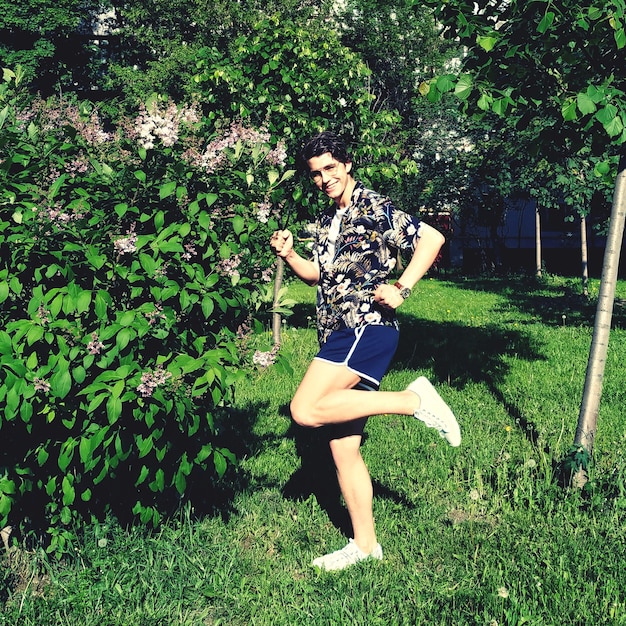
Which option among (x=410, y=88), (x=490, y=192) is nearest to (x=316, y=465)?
(x=490, y=192)

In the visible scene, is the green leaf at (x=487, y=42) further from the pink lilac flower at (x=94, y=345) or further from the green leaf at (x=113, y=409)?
the green leaf at (x=113, y=409)

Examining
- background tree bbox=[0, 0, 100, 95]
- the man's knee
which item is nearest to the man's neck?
the man's knee

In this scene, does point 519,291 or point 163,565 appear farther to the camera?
point 519,291

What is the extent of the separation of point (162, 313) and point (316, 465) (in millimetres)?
2186

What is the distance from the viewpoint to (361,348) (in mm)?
3098

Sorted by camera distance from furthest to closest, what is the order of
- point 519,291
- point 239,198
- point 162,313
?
point 519,291
point 239,198
point 162,313

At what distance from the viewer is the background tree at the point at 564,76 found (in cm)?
326

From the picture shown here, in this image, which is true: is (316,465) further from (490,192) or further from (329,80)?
(490,192)

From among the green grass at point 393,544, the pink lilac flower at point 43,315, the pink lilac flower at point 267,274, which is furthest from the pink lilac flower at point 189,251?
the green grass at point 393,544

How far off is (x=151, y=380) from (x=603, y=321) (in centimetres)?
260

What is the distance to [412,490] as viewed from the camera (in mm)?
3953

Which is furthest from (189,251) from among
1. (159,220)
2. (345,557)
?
(345,557)

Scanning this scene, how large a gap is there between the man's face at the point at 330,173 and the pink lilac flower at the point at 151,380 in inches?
50.1

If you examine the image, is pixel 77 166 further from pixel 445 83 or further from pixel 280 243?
pixel 445 83
